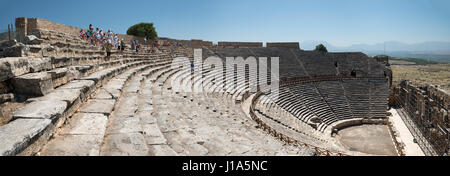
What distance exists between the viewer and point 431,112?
15.3m

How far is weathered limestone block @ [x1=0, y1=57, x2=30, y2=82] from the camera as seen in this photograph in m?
3.45

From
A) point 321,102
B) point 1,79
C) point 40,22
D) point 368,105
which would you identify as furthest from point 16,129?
point 368,105

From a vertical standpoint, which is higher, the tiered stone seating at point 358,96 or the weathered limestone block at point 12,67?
the weathered limestone block at point 12,67

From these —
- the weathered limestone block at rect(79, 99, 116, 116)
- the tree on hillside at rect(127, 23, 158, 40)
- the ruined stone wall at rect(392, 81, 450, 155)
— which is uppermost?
the tree on hillside at rect(127, 23, 158, 40)

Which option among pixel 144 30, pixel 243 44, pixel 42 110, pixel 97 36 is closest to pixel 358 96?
pixel 243 44

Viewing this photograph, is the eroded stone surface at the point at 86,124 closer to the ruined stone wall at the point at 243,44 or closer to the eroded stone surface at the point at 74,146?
the eroded stone surface at the point at 74,146

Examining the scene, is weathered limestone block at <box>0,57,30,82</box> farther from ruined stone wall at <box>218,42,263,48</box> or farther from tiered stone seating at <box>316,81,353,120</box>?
ruined stone wall at <box>218,42,263,48</box>

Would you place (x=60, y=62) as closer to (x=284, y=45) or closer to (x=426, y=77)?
(x=284, y=45)

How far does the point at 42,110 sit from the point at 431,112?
1896 cm

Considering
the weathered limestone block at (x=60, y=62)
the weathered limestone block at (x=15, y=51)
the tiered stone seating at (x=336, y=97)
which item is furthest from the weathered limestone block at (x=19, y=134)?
the tiered stone seating at (x=336, y=97)

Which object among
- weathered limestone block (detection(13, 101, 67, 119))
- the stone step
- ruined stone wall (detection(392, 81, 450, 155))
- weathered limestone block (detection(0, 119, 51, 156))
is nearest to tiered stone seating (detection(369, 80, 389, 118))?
ruined stone wall (detection(392, 81, 450, 155))

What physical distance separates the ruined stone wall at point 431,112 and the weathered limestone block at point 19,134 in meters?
15.8

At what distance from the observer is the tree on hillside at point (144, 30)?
3603 cm

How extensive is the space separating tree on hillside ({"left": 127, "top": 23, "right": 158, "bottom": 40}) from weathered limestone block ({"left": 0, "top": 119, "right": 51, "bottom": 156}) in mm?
34927
